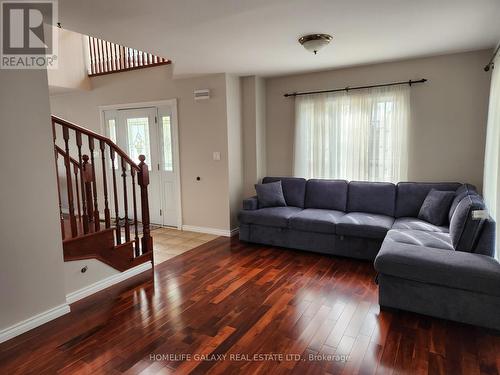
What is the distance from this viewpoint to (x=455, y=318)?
8.19ft

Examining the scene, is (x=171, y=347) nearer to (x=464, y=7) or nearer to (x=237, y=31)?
(x=237, y=31)

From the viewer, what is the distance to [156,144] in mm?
5375

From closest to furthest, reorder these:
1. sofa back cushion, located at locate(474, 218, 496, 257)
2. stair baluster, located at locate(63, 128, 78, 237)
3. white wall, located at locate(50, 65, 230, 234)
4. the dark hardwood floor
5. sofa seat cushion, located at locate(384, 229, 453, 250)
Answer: the dark hardwood floor
sofa back cushion, located at locate(474, 218, 496, 257)
stair baluster, located at locate(63, 128, 78, 237)
sofa seat cushion, located at locate(384, 229, 453, 250)
white wall, located at locate(50, 65, 230, 234)

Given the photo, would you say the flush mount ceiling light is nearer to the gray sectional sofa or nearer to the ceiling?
the ceiling

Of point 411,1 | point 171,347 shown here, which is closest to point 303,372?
point 171,347

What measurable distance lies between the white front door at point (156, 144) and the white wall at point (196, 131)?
160mm

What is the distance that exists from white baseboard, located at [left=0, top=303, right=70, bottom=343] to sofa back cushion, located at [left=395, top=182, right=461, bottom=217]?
3766mm

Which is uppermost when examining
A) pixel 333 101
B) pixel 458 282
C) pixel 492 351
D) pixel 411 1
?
pixel 411 1

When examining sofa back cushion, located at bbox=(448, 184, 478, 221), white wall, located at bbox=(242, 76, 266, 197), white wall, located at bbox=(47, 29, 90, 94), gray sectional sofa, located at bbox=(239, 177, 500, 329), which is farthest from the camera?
white wall, located at bbox=(47, 29, 90, 94)

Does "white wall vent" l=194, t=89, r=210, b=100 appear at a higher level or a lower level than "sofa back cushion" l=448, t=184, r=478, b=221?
higher

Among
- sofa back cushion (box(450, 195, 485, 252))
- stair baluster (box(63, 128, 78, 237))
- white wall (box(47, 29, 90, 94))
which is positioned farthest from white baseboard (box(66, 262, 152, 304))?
white wall (box(47, 29, 90, 94))

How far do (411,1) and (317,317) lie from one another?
97.5 inches

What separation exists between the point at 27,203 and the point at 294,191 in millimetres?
3291

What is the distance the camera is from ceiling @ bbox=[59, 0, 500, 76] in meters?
2.42
